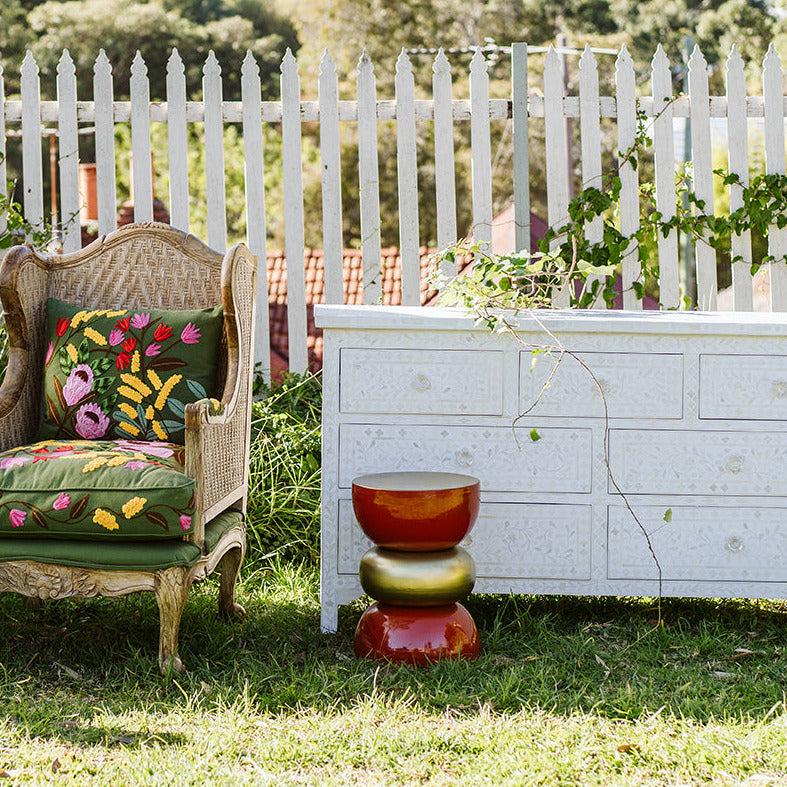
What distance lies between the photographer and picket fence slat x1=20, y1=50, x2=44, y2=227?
3.95m

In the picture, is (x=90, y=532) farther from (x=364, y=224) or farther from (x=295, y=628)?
(x=364, y=224)

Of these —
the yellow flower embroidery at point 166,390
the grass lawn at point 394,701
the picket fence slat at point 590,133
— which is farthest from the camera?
the picket fence slat at point 590,133

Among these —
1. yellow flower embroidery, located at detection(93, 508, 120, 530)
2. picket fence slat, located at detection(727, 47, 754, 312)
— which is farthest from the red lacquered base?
picket fence slat, located at detection(727, 47, 754, 312)

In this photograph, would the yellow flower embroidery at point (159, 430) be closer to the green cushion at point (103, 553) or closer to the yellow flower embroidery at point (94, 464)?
the yellow flower embroidery at point (94, 464)

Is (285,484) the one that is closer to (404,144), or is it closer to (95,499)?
(95,499)

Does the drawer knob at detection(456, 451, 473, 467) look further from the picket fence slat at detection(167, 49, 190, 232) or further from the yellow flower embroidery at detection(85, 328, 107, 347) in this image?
the picket fence slat at detection(167, 49, 190, 232)

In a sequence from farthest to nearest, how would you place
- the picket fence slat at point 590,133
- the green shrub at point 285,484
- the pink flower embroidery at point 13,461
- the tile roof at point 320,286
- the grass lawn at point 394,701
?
the tile roof at point 320,286 < the picket fence slat at point 590,133 < the green shrub at point 285,484 < the pink flower embroidery at point 13,461 < the grass lawn at point 394,701

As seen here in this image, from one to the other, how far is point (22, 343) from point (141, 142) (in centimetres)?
141

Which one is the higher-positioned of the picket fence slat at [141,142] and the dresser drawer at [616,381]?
the picket fence slat at [141,142]

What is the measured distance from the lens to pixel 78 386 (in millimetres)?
2852

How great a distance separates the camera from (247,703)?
227cm

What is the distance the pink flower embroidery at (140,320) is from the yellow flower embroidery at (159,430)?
1.03 ft

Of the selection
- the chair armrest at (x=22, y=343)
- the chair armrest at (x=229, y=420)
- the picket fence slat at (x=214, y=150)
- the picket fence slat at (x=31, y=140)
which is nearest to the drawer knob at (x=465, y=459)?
the chair armrest at (x=229, y=420)

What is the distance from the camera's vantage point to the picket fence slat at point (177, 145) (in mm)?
3979
